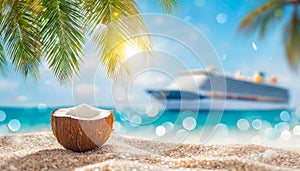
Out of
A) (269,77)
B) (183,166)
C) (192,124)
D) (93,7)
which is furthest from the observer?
(269,77)

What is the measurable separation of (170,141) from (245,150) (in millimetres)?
1060

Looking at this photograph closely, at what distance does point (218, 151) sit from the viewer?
131 inches

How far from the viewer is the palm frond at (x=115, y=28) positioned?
10.7 feet

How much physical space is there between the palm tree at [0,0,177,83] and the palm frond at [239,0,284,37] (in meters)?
1.79

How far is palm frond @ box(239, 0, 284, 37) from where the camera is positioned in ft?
5.21

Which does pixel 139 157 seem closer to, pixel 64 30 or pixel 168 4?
pixel 64 30

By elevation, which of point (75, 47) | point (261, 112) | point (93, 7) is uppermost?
point (93, 7)

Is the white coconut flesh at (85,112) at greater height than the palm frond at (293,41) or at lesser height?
lesser

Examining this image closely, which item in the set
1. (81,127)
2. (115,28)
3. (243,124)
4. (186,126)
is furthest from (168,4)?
(243,124)

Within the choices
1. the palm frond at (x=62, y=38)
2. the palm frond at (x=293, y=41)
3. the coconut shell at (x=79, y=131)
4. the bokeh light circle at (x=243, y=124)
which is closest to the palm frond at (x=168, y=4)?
the palm frond at (x=62, y=38)

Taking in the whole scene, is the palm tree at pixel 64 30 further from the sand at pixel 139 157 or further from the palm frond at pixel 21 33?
the sand at pixel 139 157

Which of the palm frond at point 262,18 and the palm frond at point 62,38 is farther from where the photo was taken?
the palm frond at point 62,38

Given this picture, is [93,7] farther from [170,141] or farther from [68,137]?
[170,141]

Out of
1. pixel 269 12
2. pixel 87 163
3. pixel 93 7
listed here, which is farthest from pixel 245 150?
pixel 93 7
